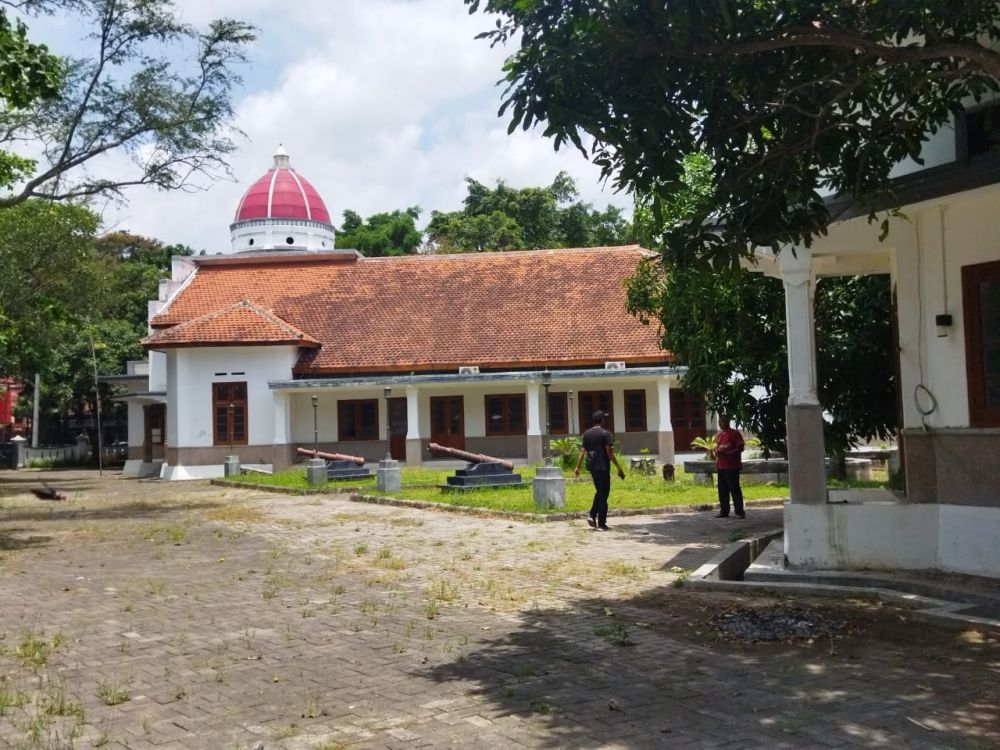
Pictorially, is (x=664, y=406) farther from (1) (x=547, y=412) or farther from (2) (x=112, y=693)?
(2) (x=112, y=693)

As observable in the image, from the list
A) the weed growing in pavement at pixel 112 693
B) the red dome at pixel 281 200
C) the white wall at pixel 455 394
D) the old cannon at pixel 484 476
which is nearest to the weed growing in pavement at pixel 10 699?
the weed growing in pavement at pixel 112 693

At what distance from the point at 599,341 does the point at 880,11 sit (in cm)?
2491

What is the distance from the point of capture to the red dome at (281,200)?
42625 mm

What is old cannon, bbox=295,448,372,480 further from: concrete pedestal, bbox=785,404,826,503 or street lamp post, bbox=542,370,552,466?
concrete pedestal, bbox=785,404,826,503

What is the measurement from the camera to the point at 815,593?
8.08m

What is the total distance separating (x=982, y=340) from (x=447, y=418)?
24.6 metres

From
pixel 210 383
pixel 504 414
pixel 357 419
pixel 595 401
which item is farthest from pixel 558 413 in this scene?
pixel 210 383

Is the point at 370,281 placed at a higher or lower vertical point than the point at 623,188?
higher

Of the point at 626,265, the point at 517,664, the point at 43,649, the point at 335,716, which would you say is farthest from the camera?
the point at 626,265

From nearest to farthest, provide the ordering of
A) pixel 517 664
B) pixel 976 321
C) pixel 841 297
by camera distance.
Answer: pixel 517 664, pixel 976 321, pixel 841 297

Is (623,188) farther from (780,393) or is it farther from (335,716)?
(780,393)

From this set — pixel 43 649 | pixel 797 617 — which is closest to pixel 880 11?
pixel 797 617

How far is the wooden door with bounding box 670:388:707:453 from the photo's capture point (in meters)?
31.1

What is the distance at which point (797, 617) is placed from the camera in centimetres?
723
